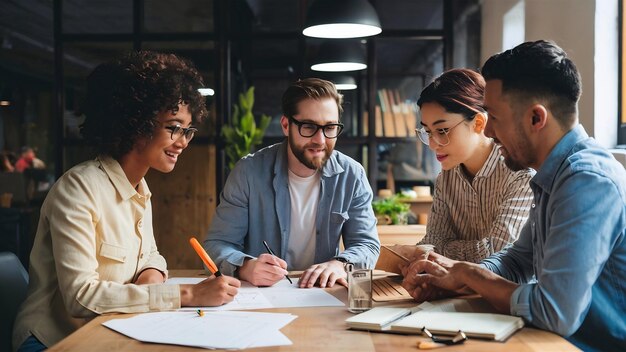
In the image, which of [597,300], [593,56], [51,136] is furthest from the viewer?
[51,136]

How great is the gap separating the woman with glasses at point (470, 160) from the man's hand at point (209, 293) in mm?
1048

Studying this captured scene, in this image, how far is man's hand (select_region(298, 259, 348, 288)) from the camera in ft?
7.16

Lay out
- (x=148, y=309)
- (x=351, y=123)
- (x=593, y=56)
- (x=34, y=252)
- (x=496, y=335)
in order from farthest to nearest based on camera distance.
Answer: (x=351, y=123), (x=593, y=56), (x=34, y=252), (x=148, y=309), (x=496, y=335)

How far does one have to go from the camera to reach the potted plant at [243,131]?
6.08 metres

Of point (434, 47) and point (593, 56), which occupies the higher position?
point (434, 47)

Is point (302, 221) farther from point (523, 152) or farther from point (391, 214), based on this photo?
point (391, 214)

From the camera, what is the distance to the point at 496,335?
1.45 metres

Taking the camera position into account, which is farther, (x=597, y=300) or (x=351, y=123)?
(x=351, y=123)

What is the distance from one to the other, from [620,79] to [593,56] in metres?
0.20

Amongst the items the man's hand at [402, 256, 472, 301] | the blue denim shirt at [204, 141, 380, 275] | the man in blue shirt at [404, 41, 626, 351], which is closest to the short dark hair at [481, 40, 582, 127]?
the man in blue shirt at [404, 41, 626, 351]

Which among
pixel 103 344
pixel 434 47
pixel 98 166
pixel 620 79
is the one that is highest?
pixel 434 47

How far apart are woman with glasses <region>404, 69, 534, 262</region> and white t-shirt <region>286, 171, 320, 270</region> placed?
50 centimetres

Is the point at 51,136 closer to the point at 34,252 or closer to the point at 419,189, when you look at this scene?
the point at 419,189

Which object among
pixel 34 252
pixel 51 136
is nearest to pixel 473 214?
pixel 34 252
